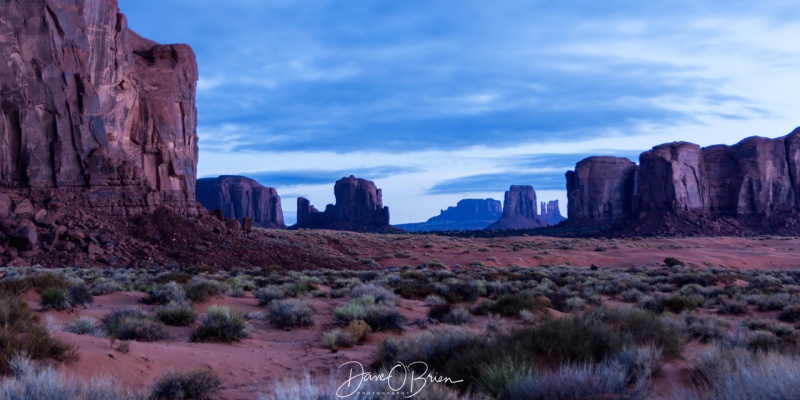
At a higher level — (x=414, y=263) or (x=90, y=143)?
(x=90, y=143)

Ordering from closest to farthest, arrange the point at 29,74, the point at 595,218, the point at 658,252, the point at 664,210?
the point at 29,74, the point at 658,252, the point at 664,210, the point at 595,218

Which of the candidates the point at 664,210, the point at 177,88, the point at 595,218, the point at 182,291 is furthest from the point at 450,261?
the point at 595,218

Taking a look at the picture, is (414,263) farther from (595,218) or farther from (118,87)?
(595,218)

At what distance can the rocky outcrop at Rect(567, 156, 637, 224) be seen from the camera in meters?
102

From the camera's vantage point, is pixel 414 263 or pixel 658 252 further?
pixel 658 252

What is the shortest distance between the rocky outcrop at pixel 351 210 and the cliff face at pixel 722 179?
54848mm

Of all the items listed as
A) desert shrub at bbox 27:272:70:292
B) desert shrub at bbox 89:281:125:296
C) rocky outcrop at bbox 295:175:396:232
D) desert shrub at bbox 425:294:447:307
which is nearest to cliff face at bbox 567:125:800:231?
rocky outcrop at bbox 295:175:396:232

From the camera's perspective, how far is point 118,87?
120ft

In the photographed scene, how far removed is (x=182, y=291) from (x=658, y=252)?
43.5 metres

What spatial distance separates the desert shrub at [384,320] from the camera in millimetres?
10829

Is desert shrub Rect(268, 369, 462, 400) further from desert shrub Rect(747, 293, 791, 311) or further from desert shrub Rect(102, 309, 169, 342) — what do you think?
desert shrub Rect(747, 293, 791, 311)

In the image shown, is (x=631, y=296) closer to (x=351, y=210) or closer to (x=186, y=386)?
(x=186, y=386)

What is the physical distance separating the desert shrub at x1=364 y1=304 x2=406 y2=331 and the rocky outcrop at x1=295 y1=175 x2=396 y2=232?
111249 millimetres

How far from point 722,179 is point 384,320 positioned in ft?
297
